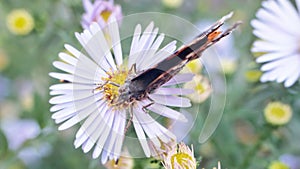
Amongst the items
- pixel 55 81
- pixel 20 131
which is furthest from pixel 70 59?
pixel 20 131

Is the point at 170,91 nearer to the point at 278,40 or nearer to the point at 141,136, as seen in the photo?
the point at 141,136

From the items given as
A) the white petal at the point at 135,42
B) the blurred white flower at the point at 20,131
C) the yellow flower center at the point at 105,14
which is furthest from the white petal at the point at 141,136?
the blurred white flower at the point at 20,131

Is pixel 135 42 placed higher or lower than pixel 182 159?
higher

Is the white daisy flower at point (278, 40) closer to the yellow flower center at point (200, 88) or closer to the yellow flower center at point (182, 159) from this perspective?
the yellow flower center at point (200, 88)

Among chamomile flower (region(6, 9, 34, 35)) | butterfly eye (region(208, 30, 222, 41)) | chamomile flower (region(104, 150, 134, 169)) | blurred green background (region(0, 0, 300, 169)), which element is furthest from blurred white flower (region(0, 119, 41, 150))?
butterfly eye (region(208, 30, 222, 41))

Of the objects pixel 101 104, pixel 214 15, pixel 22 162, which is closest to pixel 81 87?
pixel 101 104

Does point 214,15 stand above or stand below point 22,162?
above

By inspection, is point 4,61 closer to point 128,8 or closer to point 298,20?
point 128,8
